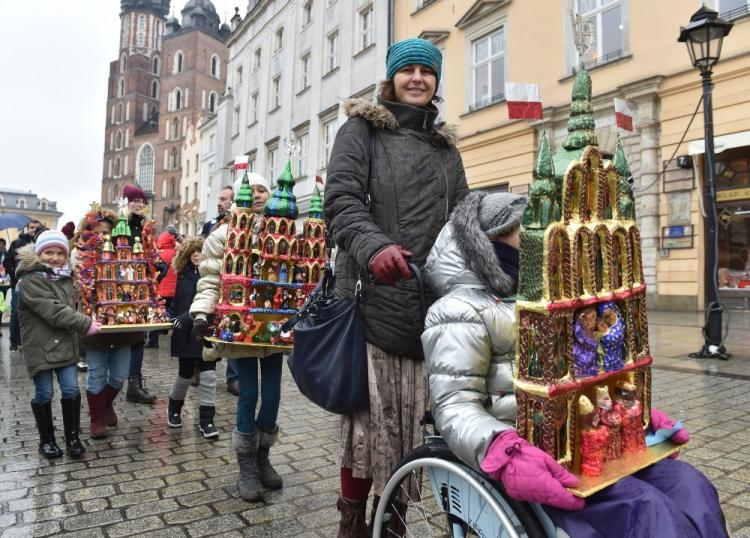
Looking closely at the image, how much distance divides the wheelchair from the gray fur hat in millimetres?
714

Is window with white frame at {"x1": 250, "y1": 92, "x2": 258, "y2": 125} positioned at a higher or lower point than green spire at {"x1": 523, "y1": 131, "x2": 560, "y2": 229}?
higher

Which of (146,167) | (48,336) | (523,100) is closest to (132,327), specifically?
(48,336)

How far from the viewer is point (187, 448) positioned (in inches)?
164

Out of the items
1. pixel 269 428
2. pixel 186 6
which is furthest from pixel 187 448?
pixel 186 6

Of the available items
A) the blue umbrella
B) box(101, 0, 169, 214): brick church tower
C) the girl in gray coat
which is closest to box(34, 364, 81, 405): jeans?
the girl in gray coat

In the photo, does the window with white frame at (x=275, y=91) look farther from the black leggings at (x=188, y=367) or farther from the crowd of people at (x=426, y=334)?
the crowd of people at (x=426, y=334)

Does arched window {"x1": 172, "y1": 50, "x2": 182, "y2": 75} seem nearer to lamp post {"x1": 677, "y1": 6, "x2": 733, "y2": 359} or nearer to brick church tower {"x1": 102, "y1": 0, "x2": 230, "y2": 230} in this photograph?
brick church tower {"x1": 102, "y1": 0, "x2": 230, "y2": 230}

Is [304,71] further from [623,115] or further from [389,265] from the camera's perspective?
[389,265]

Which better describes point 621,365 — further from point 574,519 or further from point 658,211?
point 658,211

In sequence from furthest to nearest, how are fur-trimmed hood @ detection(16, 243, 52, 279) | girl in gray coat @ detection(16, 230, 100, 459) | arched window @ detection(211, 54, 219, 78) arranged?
arched window @ detection(211, 54, 219, 78) < fur-trimmed hood @ detection(16, 243, 52, 279) < girl in gray coat @ detection(16, 230, 100, 459)

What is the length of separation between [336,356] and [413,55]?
3.96 ft

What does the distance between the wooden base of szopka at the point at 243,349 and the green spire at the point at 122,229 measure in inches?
99.0

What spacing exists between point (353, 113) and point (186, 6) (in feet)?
248

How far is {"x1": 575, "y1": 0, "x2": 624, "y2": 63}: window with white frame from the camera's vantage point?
484 inches
